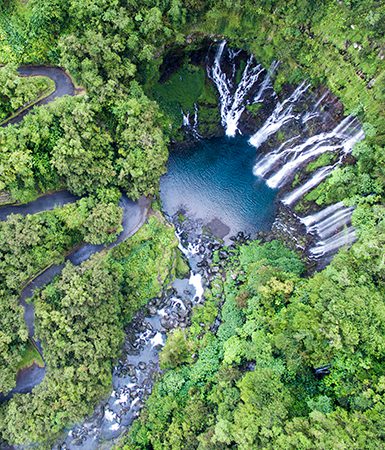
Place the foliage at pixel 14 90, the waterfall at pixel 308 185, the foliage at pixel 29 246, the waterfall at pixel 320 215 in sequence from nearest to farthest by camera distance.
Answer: the foliage at pixel 29 246 < the foliage at pixel 14 90 < the waterfall at pixel 320 215 < the waterfall at pixel 308 185

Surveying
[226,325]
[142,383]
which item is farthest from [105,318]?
[226,325]

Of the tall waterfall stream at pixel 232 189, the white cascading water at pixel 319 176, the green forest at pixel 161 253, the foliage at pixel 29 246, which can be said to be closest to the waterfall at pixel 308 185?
the white cascading water at pixel 319 176

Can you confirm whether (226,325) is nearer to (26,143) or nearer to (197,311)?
(197,311)

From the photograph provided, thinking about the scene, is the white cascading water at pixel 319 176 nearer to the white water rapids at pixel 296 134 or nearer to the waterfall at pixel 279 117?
the white water rapids at pixel 296 134

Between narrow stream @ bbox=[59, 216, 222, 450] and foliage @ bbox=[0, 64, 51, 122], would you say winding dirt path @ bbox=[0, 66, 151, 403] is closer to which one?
foliage @ bbox=[0, 64, 51, 122]

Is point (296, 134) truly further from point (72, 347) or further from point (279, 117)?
point (72, 347)
